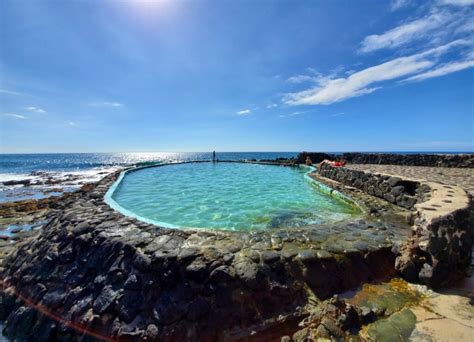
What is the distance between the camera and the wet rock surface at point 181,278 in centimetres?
286

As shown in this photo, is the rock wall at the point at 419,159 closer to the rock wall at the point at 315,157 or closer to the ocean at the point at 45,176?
the rock wall at the point at 315,157

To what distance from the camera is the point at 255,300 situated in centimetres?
291

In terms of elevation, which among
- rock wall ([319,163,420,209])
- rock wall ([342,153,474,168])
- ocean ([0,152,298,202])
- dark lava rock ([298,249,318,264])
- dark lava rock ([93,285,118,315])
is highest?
rock wall ([342,153,474,168])

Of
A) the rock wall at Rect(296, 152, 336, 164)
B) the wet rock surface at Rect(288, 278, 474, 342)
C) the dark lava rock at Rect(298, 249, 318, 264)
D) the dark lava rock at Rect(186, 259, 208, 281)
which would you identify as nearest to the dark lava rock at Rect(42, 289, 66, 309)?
the dark lava rock at Rect(186, 259, 208, 281)

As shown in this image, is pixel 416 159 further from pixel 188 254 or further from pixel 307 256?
pixel 188 254

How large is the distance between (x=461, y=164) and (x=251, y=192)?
12621 mm

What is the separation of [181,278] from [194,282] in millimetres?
203

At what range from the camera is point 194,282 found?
3.05 meters

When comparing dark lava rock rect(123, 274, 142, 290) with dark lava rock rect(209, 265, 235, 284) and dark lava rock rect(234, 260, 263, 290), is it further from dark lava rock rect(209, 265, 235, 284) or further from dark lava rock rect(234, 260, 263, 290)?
dark lava rock rect(234, 260, 263, 290)

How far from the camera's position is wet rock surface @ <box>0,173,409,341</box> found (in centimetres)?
286

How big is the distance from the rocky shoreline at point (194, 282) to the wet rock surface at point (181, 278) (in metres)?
0.01

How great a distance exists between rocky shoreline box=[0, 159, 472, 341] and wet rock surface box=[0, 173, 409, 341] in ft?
0.04

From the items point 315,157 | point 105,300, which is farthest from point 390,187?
point 315,157

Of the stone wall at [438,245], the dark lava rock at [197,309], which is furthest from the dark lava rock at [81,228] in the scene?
the stone wall at [438,245]
